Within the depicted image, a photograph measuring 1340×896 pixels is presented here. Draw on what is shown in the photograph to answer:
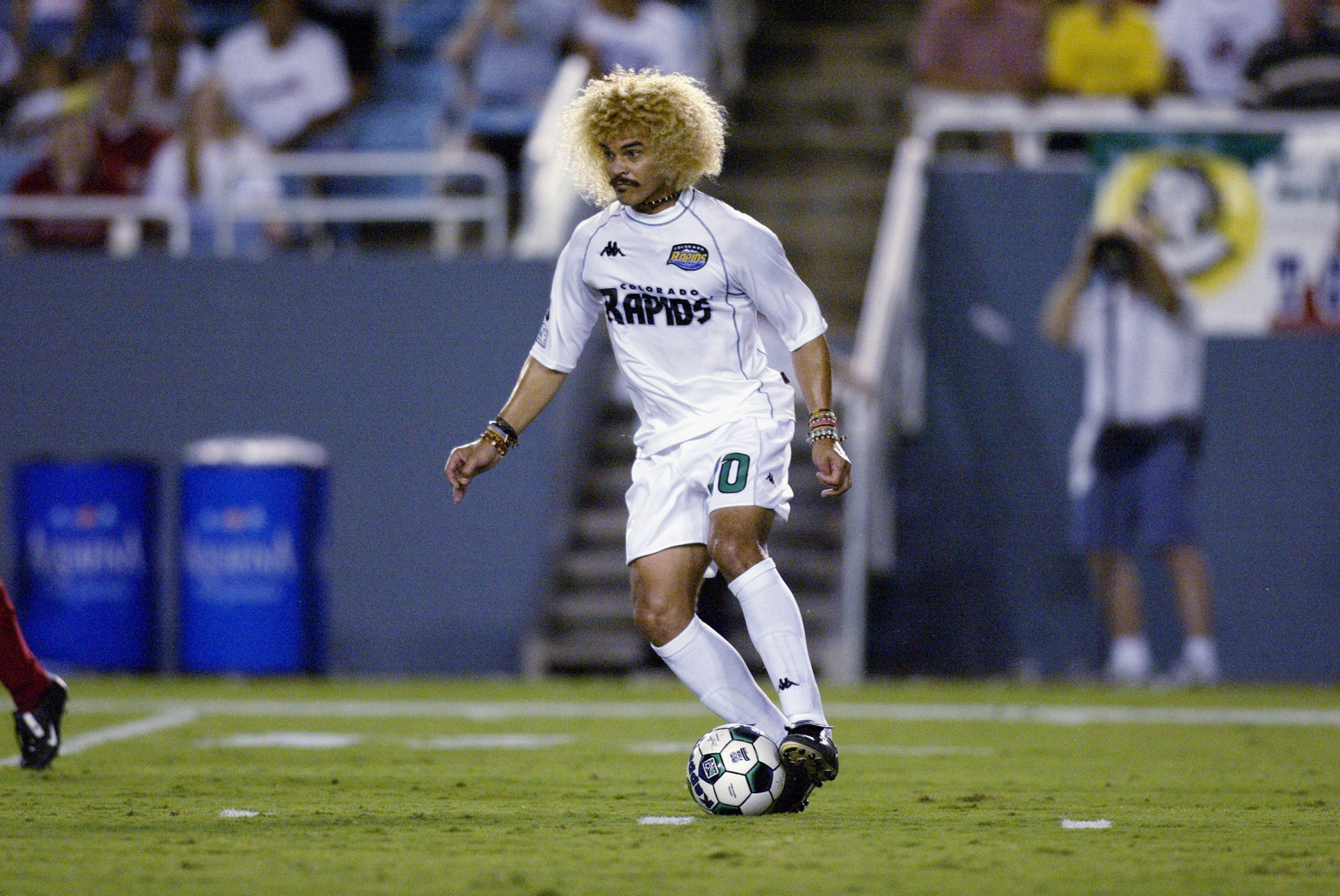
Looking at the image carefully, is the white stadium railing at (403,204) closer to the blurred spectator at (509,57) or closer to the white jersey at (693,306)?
the blurred spectator at (509,57)

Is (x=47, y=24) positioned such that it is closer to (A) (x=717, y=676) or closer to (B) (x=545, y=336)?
(B) (x=545, y=336)

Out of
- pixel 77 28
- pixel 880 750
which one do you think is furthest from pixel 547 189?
pixel 880 750

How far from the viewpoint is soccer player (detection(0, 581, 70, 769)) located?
21.1ft

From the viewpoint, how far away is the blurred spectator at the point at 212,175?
1256cm

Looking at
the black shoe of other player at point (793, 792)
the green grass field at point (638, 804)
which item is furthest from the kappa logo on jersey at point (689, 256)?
the green grass field at point (638, 804)

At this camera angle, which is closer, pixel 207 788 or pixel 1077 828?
pixel 1077 828

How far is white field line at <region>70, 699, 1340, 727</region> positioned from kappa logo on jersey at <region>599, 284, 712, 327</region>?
12.2 feet

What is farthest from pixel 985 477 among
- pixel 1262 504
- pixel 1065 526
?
pixel 1262 504

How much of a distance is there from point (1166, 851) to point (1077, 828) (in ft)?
1.48

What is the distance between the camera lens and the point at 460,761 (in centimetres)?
707

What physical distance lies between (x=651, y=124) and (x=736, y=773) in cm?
181

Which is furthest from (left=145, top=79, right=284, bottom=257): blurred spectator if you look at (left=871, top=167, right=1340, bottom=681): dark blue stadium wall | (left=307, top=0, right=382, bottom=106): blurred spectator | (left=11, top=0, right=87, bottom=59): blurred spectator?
(left=871, top=167, right=1340, bottom=681): dark blue stadium wall

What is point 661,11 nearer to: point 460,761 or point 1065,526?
point 1065,526

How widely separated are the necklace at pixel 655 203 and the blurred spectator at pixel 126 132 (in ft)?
26.8
